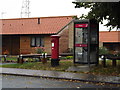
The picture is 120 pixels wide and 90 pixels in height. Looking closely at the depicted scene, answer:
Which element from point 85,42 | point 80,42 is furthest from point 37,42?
point 85,42

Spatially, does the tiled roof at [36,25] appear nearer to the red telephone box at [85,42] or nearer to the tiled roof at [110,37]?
the tiled roof at [110,37]

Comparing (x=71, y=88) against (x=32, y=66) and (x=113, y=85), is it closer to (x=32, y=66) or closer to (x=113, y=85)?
(x=113, y=85)

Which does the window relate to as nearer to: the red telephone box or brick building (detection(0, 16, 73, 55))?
brick building (detection(0, 16, 73, 55))

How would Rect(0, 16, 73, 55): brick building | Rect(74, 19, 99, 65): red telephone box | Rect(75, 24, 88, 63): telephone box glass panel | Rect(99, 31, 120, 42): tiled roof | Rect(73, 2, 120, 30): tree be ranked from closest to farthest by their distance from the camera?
Rect(73, 2, 120, 30): tree < Rect(74, 19, 99, 65): red telephone box < Rect(75, 24, 88, 63): telephone box glass panel < Rect(0, 16, 73, 55): brick building < Rect(99, 31, 120, 42): tiled roof

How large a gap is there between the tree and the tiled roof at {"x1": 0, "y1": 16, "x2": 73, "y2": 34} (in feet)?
53.5

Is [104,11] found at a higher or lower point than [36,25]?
lower

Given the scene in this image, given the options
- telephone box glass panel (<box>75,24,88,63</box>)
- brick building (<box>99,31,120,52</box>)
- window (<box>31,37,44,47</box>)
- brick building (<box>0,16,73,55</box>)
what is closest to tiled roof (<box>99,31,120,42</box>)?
brick building (<box>99,31,120,52</box>)

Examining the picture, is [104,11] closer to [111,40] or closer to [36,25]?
[36,25]

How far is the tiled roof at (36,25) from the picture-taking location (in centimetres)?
3192

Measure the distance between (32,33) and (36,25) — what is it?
2272 mm

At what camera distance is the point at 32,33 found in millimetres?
31672

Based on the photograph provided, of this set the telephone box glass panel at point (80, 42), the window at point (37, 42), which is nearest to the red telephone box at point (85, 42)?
the telephone box glass panel at point (80, 42)

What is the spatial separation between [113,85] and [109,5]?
12.7 feet

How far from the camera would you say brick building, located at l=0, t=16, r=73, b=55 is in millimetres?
31316
